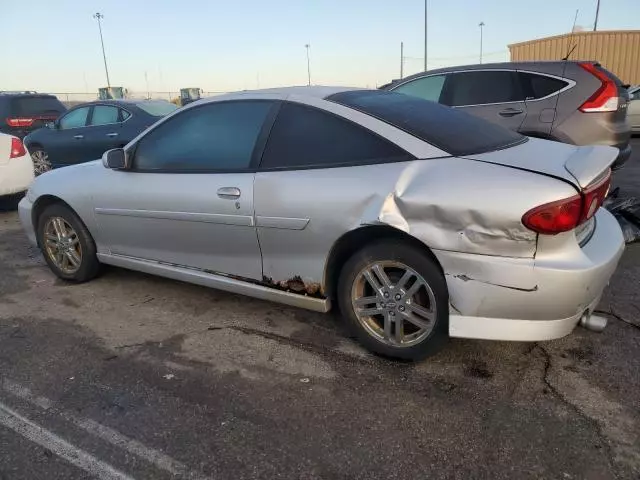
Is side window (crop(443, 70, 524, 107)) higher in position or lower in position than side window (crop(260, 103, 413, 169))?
higher

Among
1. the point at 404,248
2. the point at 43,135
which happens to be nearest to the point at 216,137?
the point at 404,248

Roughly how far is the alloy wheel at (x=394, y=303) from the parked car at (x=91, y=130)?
267 inches

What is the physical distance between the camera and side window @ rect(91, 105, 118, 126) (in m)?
8.98

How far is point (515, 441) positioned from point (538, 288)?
0.69m

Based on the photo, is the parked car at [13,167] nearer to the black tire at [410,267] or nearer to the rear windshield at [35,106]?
the rear windshield at [35,106]

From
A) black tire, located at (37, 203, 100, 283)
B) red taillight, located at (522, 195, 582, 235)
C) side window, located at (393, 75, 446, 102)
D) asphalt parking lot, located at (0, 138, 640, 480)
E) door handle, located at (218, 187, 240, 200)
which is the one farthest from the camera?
side window, located at (393, 75, 446, 102)

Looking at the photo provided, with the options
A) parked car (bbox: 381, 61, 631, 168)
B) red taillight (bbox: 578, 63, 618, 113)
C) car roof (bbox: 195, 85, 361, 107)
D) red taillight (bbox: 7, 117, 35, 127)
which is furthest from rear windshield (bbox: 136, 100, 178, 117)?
red taillight (bbox: 578, 63, 618, 113)

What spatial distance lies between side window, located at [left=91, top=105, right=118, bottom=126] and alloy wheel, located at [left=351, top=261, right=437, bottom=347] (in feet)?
24.1

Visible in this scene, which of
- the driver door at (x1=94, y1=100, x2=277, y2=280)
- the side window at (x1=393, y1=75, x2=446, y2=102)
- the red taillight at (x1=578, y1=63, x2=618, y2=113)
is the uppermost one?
the side window at (x1=393, y1=75, x2=446, y2=102)

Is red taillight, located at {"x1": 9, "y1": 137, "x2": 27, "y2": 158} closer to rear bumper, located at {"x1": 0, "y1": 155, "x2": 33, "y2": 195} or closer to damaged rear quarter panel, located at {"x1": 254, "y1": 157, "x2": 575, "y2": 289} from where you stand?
rear bumper, located at {"x1": 0, "y1": 155, "x2": 33, "y2": 195}

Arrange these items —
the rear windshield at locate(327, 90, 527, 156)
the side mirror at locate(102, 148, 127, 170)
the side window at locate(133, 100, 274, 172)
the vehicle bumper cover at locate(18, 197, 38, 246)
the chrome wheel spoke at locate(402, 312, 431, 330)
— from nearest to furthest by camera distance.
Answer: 1. the chrome wheel spoke at locate(402, 312, 431, 330)
2. the rear windshield at locate(327, 90, 527, 156)
3. the side window at locate(133, 100, 274, 172)
4. the side mirror at locate(102, 148, 127, 170)
5. the vehicle bumper cover at locate(18, 197, 38, 246)

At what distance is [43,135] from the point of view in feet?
32.2

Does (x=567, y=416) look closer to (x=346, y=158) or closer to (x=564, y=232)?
(x=564, y=232)

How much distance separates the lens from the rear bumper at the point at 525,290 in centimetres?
Result: 246
